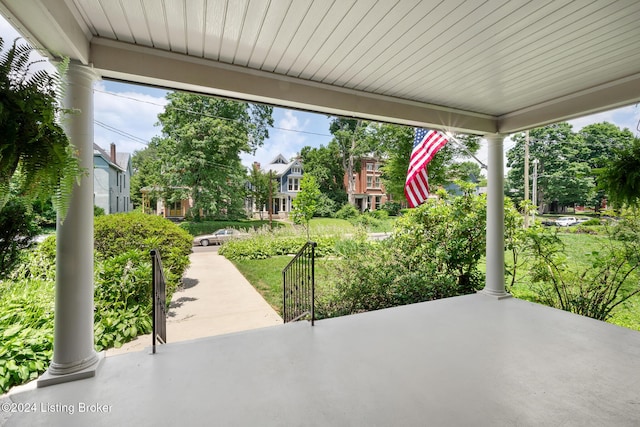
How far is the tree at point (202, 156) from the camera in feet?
35.0

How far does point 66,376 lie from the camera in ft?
6.27

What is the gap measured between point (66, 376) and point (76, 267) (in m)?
0.72

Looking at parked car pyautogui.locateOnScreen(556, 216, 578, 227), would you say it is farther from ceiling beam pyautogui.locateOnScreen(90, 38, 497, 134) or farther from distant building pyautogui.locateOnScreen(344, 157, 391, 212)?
distant building pyautogui.locateOnScreen(344, 157, 391, 212)

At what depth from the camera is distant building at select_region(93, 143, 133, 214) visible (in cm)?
1069

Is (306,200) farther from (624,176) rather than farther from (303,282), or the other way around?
(624,176)

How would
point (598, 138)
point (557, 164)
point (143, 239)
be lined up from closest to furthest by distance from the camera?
point (143, 239)
point (598, 138)
point (557, 164)

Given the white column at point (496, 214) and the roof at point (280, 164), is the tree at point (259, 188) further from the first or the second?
the white column at point (496, 214)

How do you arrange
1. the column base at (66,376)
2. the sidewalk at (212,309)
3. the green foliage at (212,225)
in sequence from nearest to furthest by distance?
1. the column base at (66,376)
2. the sidewalk at (212,309)
3. the green foliage at (212,225)

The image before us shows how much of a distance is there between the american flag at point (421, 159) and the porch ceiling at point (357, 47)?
861 millimetres

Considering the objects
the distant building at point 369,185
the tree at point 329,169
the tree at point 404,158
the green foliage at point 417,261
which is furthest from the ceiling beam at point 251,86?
the distant building at point 369,185

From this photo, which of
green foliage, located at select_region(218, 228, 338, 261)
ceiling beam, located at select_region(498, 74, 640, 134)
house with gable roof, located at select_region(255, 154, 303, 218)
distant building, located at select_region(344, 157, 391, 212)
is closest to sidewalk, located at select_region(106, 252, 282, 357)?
green foliage, located at select_region(218, 228, 338, 261)

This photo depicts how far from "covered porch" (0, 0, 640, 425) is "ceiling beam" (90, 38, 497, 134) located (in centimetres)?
1

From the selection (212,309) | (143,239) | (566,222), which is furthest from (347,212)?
(143,239)

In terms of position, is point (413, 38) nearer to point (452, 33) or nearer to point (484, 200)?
point (452, 33)
